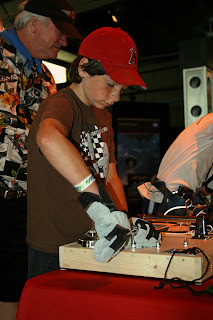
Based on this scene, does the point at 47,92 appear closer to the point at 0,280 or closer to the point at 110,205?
the point at 0,280

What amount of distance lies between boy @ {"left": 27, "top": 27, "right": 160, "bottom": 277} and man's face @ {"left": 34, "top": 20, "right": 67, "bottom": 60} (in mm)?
508

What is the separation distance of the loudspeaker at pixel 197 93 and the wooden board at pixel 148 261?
3.01 m

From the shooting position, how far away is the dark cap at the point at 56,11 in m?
1.76

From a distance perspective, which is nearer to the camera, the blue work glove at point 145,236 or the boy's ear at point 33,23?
the blue work glove at point 145,236

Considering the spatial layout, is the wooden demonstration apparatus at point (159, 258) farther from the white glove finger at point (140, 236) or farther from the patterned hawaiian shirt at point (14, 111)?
the patterned hawaiian shirt at point (14, 111)

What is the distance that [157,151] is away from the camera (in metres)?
5.59

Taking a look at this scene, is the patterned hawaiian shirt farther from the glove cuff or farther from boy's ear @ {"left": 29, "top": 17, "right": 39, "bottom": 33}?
the glove cuff

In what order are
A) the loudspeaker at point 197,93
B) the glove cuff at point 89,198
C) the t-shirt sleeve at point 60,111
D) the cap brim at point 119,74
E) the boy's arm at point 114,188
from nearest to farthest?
the glove cuff at point 89,198
the t-shirt sleeve at point 60,111
the cap brim at point 119,74
the boy's arm at point 114,188
the loudspeaker at point 197,93

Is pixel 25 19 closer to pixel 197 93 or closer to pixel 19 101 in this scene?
pixel 19 101

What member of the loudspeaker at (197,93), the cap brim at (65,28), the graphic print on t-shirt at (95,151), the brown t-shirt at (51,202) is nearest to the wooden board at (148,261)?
the brown t-shirt at (51,202)

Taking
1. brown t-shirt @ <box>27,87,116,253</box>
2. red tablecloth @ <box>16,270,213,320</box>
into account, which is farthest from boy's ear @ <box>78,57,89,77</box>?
red tablecloth @ <box>16,270,213,320</box>

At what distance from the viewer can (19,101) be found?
171cm

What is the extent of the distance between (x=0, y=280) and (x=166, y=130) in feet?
14.5

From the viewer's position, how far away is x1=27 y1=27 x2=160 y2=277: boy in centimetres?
101
